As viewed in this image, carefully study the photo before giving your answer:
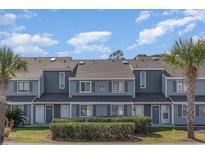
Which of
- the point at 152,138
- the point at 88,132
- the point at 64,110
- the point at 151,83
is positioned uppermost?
the point at 151,83

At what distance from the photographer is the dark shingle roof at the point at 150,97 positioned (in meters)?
31.4

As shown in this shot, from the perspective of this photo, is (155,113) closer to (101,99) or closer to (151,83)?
(151,83)

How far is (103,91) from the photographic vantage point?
3228 cm

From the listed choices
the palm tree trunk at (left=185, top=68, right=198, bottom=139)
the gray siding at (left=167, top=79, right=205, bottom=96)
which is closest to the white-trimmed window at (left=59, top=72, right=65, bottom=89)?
the gray siding at (left=167, top=79, right=205, bottom=96)

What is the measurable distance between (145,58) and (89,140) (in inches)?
573

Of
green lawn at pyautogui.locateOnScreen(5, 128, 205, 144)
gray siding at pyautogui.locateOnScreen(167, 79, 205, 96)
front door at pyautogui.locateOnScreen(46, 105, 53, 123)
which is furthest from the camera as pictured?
gray siding at pyautogui.locateOnScreen(167, 79, 205, 96)

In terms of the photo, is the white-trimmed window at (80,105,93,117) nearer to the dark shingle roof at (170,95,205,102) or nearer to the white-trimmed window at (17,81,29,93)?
the white-trimmed window at (17,81,29,93)

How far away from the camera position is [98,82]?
32375 mm

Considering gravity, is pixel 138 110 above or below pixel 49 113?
above

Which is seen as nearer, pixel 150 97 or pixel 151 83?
pixel 150 97

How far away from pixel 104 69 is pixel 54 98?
12.5ft

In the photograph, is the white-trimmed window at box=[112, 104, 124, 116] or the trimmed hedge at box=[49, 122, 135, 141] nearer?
the trimmed hedge at box=[49, 122, 135, 141]

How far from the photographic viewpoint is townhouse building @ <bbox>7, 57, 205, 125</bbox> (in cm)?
3095

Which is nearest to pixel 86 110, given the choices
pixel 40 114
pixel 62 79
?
pixel 40 114
